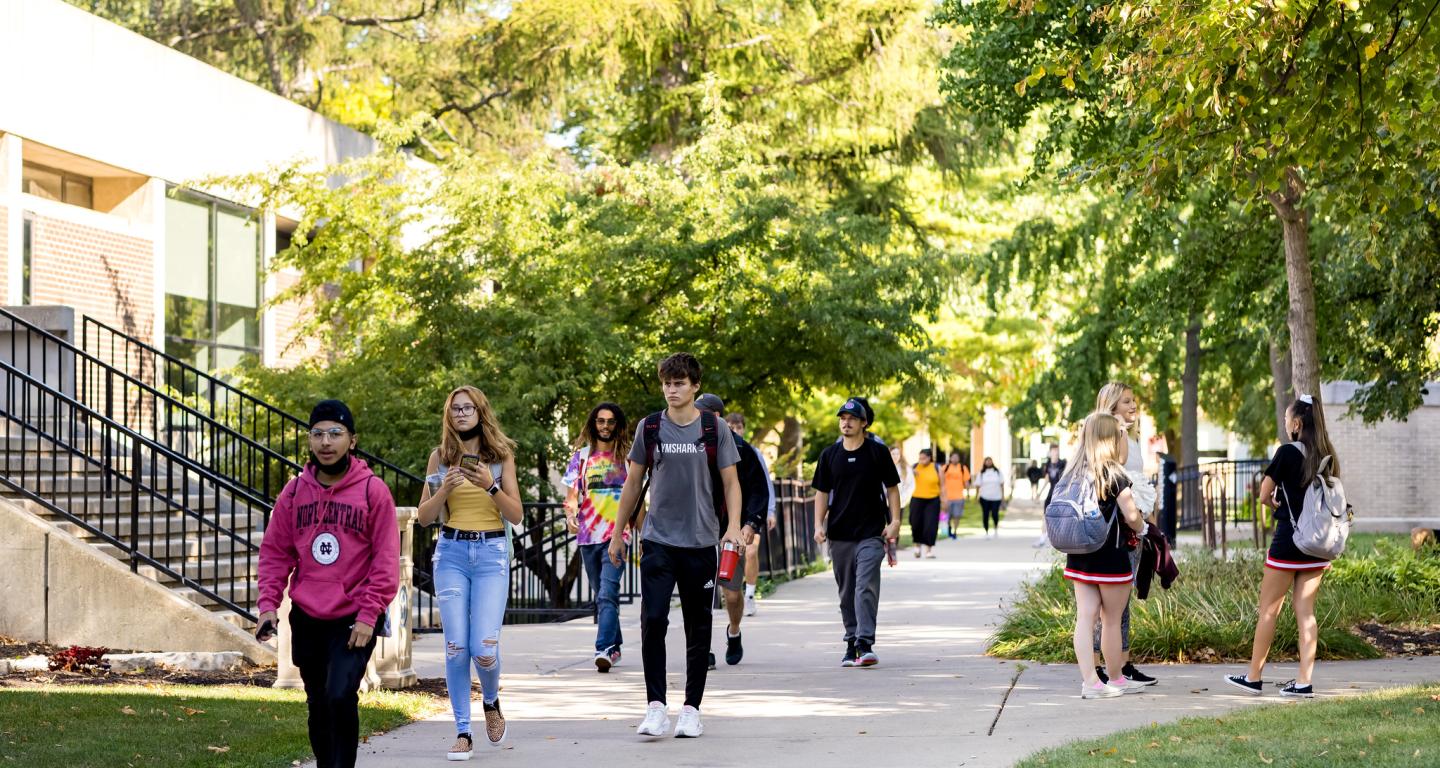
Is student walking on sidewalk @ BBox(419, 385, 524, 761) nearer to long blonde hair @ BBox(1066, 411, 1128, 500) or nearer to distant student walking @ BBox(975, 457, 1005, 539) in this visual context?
long blonde hair @ BBox(1066, 411, 1128, 500)

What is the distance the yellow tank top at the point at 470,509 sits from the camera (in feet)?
27.3

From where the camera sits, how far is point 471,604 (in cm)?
836

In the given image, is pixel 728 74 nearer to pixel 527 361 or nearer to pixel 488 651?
pixel 527 361

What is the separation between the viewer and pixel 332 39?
36.4 m

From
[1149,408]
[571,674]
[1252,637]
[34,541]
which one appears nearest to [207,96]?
[34,541]

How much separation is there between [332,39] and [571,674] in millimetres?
27493

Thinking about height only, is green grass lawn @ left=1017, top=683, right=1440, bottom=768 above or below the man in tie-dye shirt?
below

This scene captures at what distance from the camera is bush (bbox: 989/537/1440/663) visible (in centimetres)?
1161

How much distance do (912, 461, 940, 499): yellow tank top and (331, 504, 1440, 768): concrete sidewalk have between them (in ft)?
30.9

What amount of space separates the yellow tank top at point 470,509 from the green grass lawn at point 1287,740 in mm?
2837

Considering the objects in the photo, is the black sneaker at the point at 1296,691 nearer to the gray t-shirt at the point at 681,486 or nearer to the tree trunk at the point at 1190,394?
the gray t-shirt at the point at 681,486

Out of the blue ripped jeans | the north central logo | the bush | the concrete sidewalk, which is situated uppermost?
the north central logo

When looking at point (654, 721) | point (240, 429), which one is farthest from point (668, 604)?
point (240, 429)

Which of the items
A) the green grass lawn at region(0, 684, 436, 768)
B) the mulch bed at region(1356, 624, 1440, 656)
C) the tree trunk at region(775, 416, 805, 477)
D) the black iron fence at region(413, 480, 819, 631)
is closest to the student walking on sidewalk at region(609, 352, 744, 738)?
the green grass lawn at region(0, 684, 436, 768)
